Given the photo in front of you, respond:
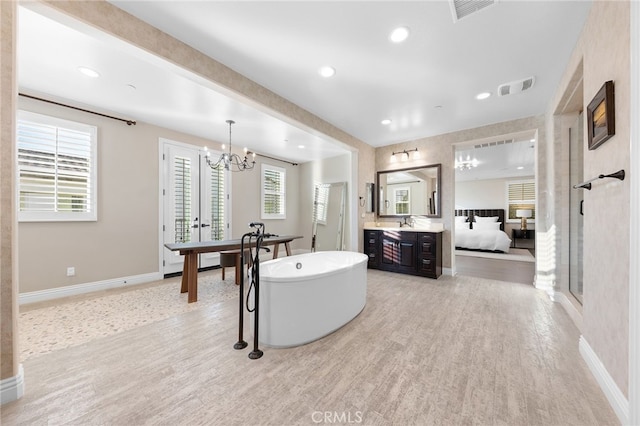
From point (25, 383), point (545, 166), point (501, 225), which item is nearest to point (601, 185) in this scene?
point (545, 166)

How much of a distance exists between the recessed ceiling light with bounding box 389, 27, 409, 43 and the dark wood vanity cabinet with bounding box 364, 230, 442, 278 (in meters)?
3.02

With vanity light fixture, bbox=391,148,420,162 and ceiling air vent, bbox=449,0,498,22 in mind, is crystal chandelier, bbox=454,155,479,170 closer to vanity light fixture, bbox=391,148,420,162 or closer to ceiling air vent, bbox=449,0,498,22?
vanity light fixture, bbox=391,148,420,162

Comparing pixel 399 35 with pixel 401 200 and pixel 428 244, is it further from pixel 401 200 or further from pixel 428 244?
pixel 401 200

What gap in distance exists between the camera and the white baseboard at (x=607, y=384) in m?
1.26

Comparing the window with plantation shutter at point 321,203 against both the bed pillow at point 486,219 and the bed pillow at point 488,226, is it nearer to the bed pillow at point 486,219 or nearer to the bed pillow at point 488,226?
the bed pillow at point 488,226

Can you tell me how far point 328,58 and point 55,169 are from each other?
3.80 m

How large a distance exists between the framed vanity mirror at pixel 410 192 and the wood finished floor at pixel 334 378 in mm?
2565

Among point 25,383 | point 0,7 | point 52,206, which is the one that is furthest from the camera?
point 52,206

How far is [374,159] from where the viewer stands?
541 cm

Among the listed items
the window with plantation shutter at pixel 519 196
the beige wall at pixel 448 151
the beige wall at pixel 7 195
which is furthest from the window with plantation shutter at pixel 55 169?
the window with plantation shutter at pixel 519 196

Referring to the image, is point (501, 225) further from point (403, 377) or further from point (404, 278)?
point (403, 377)

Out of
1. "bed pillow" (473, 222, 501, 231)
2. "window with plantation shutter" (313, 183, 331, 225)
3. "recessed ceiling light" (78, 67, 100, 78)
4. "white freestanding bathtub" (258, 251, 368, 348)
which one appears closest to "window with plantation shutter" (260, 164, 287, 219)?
"window with plantation shutter" (313, 183, 331, 225)

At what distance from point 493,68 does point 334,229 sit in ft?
14.3

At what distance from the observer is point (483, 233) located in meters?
6.86
